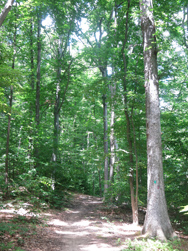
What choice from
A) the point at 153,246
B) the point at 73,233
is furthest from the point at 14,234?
the point at 153,246

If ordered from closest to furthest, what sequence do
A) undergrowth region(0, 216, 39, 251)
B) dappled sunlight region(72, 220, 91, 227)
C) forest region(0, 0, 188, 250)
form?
undergrowth region(0, 216, 39, 251) → forest region(0, 0, 188, 250) → dappled sunlight region(72, 220, 91, 227)

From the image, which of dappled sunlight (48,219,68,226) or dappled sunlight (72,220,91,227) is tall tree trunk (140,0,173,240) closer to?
dappled sunlight (72,220,91,227)

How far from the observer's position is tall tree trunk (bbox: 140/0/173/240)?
6141mm

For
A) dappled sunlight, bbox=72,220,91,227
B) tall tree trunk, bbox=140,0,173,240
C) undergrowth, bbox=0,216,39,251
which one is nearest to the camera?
undergrowth, bbox=0,216,39,251

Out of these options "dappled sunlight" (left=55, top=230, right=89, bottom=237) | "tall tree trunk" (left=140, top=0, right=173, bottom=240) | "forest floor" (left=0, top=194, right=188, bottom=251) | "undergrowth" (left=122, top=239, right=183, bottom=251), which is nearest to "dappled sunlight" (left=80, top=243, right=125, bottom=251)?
"forest floor" (left=0, top=194, right=188, bottom=251)

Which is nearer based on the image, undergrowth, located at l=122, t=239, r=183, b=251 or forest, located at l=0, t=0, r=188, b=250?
undergrowth, located at l=122, t=239, r=183, b=251

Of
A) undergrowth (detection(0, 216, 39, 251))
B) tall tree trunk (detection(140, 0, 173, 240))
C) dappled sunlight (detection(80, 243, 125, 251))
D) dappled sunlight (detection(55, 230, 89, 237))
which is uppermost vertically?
tall tree trunk (detection(140, 0, 173, 240))

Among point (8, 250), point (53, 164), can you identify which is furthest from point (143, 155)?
point (8, 250)

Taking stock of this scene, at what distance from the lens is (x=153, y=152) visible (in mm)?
6738

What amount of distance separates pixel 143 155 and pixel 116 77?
12.8ft

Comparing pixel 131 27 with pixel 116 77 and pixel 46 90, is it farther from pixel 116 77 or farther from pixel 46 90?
pixel 46 90

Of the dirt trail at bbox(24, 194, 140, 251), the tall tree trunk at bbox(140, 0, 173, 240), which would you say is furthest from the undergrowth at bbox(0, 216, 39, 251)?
the tall tree trunk at bbox(140, 0, 173, 240)

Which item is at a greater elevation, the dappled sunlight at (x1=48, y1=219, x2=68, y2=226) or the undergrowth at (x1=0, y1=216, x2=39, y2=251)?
the undergrowth at (x1=0, y1=216, x2=39, y2=251)

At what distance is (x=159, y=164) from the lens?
6641mm
